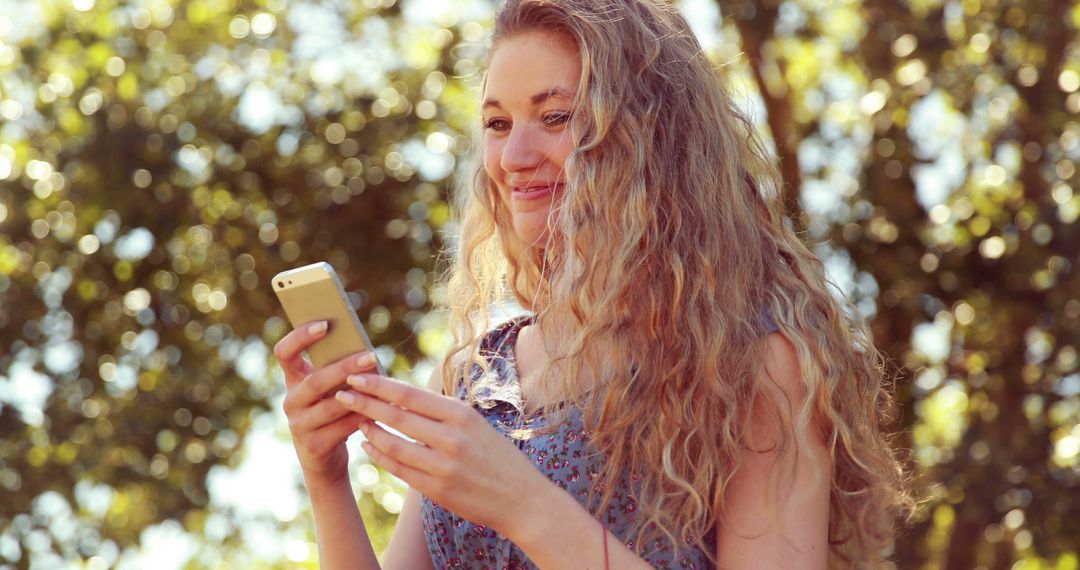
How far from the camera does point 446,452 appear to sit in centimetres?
193

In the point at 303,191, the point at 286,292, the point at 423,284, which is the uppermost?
the point at 286,292

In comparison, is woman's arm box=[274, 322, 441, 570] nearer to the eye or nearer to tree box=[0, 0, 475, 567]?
the eye

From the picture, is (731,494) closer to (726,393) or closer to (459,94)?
(726,393)

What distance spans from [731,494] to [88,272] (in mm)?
3714

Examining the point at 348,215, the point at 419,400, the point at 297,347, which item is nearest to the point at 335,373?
the point at 297,347

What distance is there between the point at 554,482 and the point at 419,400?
420 millimetres

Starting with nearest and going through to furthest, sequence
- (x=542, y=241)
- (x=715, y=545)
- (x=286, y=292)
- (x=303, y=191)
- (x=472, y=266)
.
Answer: (x=286, y=292)
(x=715, y=545)
(x=542, y=241)
(x=472, y=266)
(x=303, y=191)

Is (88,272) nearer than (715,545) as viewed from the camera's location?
No

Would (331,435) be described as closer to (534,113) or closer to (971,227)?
(534,113)

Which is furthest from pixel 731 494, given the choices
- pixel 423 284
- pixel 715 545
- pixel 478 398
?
pixel 423 284

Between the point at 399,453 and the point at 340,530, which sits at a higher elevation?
the point at 399,453

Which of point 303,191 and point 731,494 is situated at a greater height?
point 731,494

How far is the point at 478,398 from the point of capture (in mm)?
2521

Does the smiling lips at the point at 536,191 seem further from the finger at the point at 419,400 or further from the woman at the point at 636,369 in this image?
the finger at the point at 419,400
